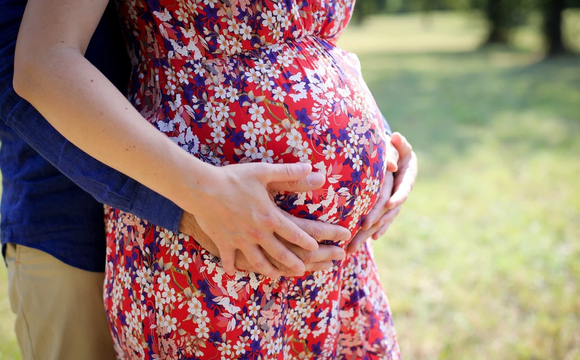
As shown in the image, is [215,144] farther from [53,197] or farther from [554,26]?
[554,26]

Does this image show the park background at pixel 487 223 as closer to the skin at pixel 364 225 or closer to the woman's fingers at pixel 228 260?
the skin at pixel 364 225

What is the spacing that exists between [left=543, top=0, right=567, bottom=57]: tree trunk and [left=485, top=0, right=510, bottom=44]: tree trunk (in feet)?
8.34

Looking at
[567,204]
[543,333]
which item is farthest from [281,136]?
[567,204]

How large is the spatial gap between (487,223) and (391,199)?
290cm

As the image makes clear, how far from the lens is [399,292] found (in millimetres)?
3121

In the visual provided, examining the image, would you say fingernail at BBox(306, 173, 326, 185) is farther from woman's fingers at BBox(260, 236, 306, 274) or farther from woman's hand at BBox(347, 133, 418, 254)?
woman's hand at BBox(347, 133, 418, 254)

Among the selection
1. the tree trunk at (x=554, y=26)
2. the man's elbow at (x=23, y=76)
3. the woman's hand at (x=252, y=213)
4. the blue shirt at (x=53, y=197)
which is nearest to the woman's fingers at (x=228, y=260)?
the woman's hand at (x=252, y=213)

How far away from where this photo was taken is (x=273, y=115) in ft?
3.53

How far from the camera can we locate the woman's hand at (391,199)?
4.27 ft

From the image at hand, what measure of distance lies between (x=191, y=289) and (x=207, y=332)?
106 mm

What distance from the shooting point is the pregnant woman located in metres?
0.93

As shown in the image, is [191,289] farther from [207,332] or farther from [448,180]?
[448,180]

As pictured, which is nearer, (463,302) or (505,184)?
(463,302)

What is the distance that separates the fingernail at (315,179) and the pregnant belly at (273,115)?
0.05 meters
